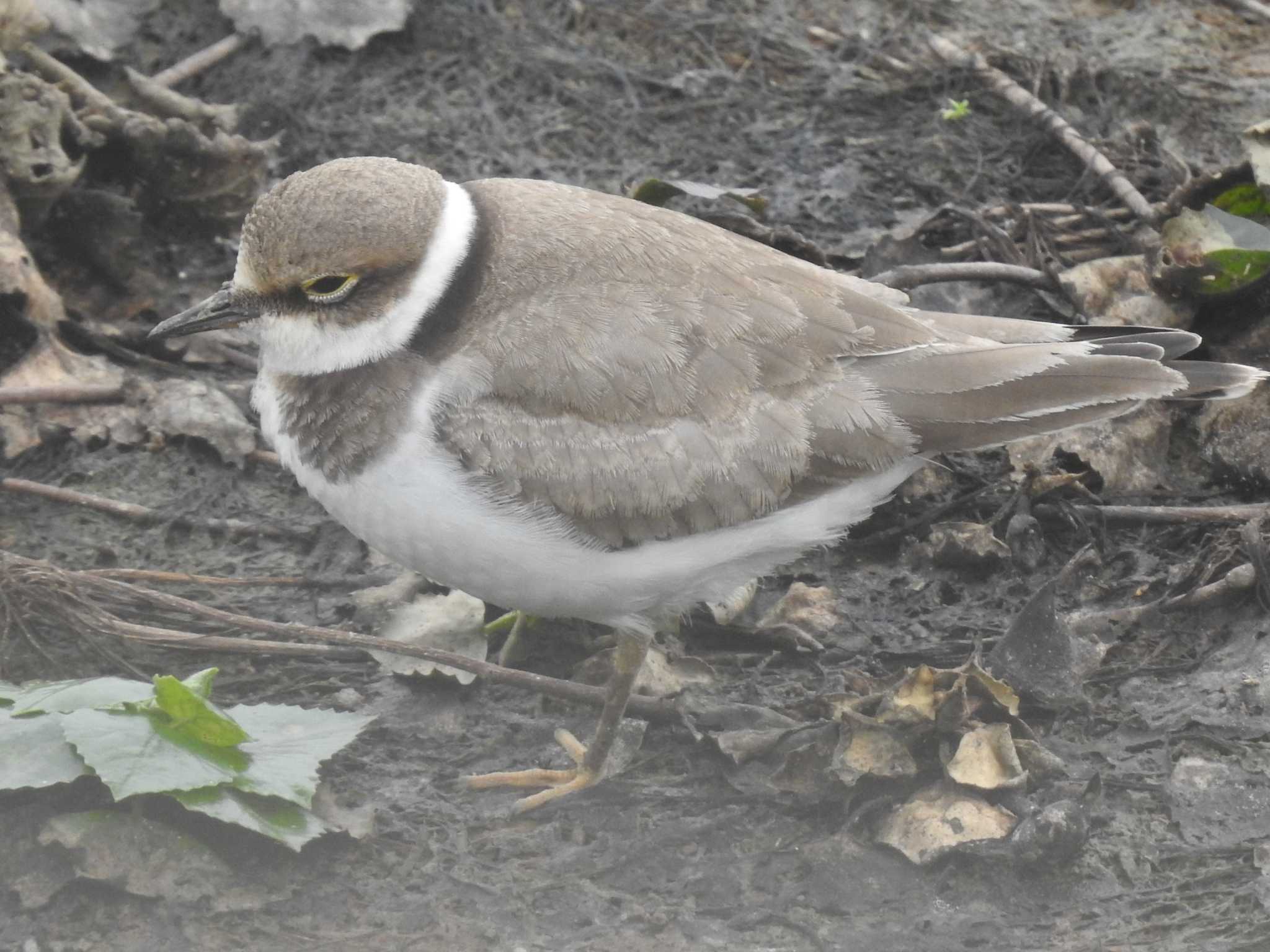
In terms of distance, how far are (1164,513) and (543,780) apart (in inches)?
92.5

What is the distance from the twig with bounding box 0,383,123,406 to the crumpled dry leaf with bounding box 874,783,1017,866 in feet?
11.0

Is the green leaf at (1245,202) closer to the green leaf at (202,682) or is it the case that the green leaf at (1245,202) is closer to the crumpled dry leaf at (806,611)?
the crumpled dry leaf at (806,611)

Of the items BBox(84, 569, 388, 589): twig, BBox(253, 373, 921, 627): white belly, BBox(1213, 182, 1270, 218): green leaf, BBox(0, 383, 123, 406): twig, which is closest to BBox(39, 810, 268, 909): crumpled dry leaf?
BBox(253, 373, 921, 627): white belly

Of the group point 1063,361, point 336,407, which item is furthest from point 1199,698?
point 336,407

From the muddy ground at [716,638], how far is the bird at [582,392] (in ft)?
1.39

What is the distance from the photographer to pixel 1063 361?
4.46 metres

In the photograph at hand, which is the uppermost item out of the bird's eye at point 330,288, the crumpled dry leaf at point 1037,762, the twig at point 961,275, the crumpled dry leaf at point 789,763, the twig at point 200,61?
the bird's eye at point 330,288

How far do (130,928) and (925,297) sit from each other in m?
3.75

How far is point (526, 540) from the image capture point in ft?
13.5

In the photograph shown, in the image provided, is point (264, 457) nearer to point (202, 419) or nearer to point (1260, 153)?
point (202, 419)

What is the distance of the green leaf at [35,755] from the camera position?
12.5ft

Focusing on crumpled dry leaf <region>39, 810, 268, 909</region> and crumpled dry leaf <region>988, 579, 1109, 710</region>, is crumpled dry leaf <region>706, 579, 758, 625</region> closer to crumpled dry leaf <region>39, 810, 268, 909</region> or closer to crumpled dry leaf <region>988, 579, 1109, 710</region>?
crumpled dry leaf <region>988, 579, 1109, 710</region>

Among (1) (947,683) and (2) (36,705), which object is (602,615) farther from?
(2) (36,705)

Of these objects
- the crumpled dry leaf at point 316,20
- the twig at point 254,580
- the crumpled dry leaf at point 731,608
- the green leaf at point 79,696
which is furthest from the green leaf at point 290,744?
the crumpled dry leaf at point 316,20
